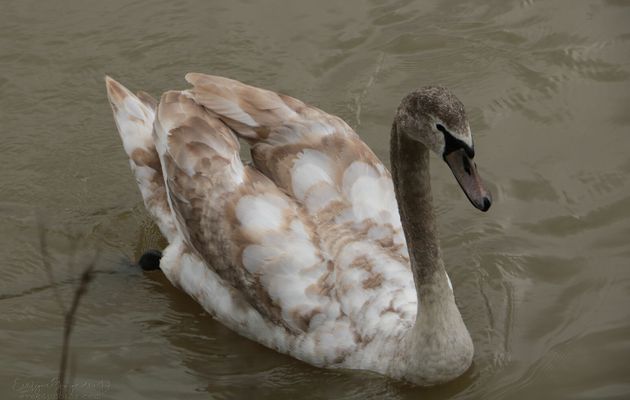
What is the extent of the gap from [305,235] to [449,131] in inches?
57.0

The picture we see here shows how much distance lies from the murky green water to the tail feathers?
37cm

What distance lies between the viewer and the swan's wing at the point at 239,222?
6.18m

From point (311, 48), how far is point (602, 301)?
3.37 metres

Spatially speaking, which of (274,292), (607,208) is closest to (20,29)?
(274,292)

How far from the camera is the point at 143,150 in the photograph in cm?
733

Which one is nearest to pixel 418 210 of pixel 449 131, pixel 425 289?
pixel 425 289

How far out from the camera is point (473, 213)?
7.39 metres

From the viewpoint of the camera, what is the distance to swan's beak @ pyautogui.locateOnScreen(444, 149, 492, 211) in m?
5.14

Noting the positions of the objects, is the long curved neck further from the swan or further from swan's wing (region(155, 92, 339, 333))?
swan's wing (region(155, 92, 339, 333))

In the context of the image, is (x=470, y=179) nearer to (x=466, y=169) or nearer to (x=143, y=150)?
(x=466, y=169)

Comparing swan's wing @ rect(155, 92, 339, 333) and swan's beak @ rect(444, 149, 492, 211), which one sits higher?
swan's beak @ rect(444, 149, 492, 211)

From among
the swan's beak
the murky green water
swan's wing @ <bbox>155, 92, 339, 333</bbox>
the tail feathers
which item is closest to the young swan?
the swan's beak

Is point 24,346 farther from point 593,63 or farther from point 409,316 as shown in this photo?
point 593,63

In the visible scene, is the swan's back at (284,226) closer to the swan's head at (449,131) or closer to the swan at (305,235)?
the swan at (305,235)
